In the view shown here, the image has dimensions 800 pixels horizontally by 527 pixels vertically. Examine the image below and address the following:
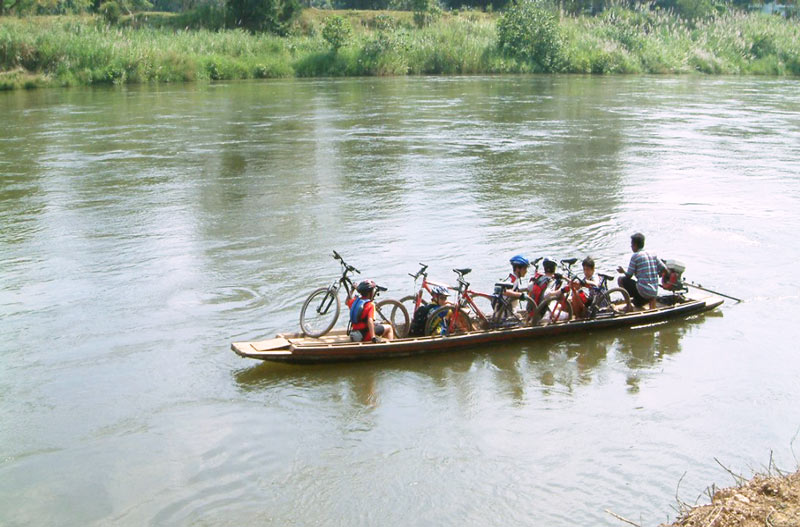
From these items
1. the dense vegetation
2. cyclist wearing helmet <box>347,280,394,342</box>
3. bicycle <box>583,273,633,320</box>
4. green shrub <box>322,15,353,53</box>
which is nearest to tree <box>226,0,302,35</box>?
the dense vegetation

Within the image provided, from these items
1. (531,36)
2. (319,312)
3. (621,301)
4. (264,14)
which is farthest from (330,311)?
(264,14)

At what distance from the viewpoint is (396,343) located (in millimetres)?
9320

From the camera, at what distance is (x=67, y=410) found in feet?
27.8

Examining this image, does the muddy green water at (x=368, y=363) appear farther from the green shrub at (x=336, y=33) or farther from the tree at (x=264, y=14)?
the tree at (x=264, y=14)

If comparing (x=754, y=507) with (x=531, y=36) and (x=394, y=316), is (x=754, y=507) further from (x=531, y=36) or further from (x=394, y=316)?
(x=531, y=36)

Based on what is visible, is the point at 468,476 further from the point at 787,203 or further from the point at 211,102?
the point at 211,102

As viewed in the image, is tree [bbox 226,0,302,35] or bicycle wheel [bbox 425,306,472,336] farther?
tree [bbox 226,0,302,35]

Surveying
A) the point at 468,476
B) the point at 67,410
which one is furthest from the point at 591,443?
the point at 67,410

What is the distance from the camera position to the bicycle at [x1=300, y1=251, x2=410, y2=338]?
9.61 metres

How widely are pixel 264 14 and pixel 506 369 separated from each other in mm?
48403

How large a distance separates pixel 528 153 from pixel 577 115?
8.72 meters

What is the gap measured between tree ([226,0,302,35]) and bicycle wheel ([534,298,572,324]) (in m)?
46.5

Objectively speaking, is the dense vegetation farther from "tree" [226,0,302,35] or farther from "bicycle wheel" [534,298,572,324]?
"bicycle wheel" [534,298,572,324]

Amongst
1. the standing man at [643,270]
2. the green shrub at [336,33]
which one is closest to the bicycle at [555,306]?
the standing man at [643,270]
